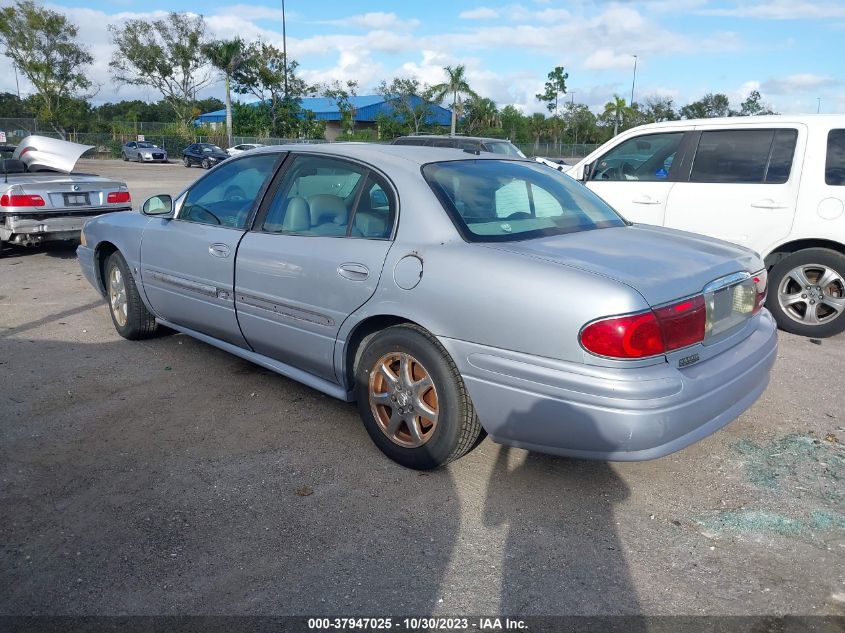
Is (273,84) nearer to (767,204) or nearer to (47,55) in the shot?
(47,55)

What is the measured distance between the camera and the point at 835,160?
5961 mm

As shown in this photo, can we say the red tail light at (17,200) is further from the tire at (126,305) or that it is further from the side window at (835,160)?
the side window at (835,160)

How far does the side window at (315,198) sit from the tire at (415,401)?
733 millimetres

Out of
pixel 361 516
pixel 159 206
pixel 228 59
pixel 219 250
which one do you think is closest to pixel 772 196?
pixel 219 250

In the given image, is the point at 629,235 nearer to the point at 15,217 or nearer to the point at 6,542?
the point at 6,542

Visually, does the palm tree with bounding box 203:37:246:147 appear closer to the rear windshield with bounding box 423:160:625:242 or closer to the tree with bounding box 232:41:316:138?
the tree with bounding box 232:41:316:138

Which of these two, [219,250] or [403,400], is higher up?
[219,250]

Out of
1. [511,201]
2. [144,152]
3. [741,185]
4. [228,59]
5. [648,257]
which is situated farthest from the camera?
[228,59]

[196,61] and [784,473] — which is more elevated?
[196,61]

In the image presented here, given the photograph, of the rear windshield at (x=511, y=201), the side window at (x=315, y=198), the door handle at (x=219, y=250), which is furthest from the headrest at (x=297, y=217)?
the rear windshield at (x=511, y=201)

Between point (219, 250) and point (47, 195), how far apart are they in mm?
5614

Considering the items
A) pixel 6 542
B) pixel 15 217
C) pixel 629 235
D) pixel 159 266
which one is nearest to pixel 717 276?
pixel 629 235

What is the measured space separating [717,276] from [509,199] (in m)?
1.12

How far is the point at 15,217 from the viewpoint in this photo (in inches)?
336
